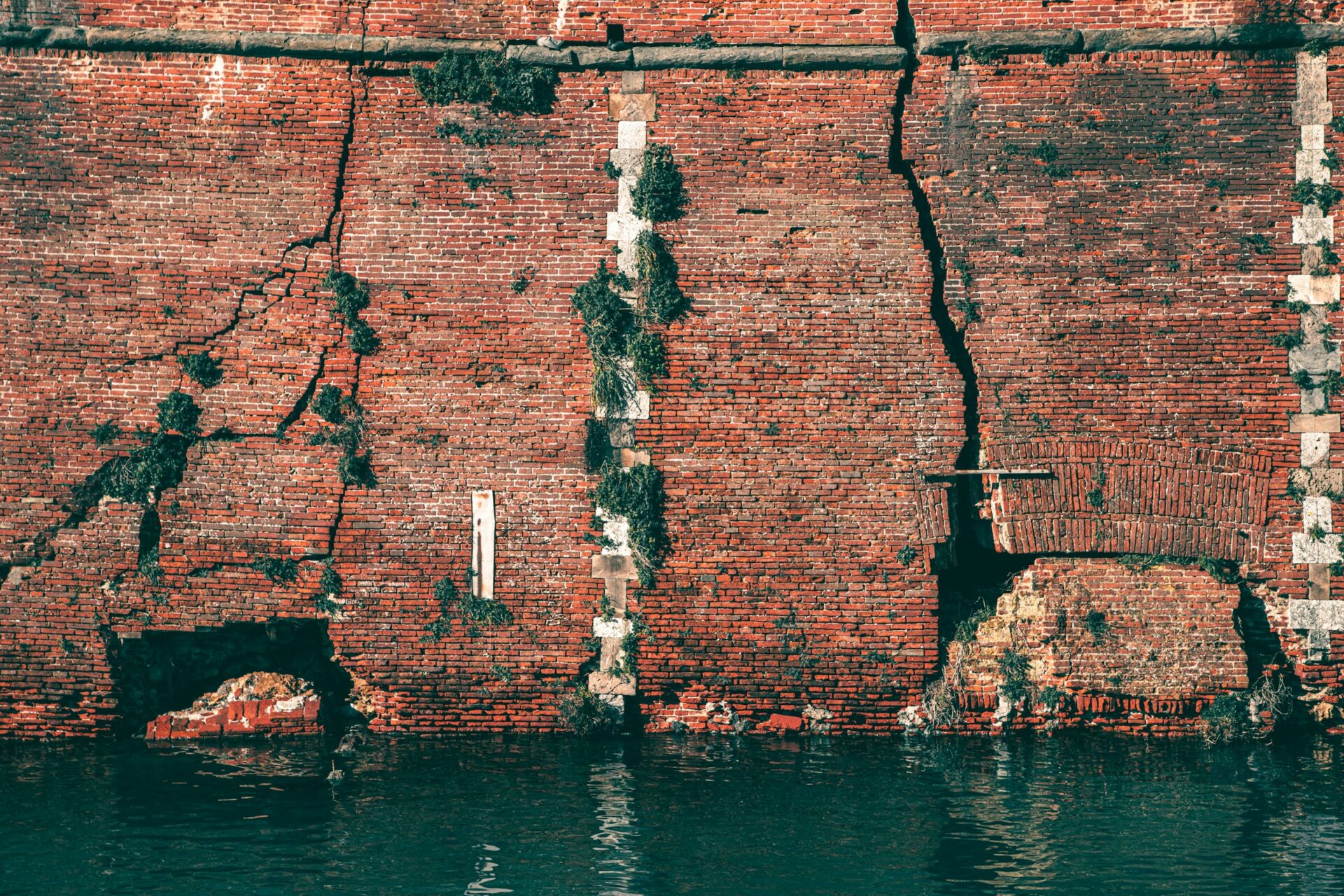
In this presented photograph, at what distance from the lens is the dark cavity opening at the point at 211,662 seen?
10148 mm

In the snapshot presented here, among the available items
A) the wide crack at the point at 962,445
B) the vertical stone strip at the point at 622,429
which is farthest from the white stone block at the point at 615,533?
the wide crack at the point at 962,445

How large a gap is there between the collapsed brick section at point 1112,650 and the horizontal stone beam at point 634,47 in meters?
5.19

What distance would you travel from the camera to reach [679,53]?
34.2 feet

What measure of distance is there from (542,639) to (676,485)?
202 cm

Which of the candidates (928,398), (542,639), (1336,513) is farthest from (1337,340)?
(542,639)

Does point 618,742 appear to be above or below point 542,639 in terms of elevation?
below

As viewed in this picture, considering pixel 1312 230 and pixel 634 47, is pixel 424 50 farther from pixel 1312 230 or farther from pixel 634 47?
pixel 1312 230

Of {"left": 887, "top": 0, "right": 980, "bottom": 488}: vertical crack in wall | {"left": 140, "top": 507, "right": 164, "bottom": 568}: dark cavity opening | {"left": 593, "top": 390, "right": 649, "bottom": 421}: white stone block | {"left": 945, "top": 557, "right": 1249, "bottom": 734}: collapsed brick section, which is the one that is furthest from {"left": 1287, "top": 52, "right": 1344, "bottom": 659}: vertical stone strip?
{"left": 140, "top": 507, "right": 164, "bottom": 568}: dark cavity opening

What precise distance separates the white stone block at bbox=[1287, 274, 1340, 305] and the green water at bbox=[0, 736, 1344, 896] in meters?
4.29

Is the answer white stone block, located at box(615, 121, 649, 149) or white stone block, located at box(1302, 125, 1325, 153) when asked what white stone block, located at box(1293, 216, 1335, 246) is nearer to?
white stone block, located at box(1302, 125, 1325, 153)

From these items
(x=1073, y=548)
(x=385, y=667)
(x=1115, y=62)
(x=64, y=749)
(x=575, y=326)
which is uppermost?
(x=1115, y=62)

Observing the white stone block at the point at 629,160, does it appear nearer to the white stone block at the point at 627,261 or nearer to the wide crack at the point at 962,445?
the white stone block at the point at 627,261

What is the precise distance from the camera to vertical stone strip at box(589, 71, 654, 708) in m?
10.2

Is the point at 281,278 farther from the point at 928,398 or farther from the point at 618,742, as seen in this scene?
the point at 928,398
